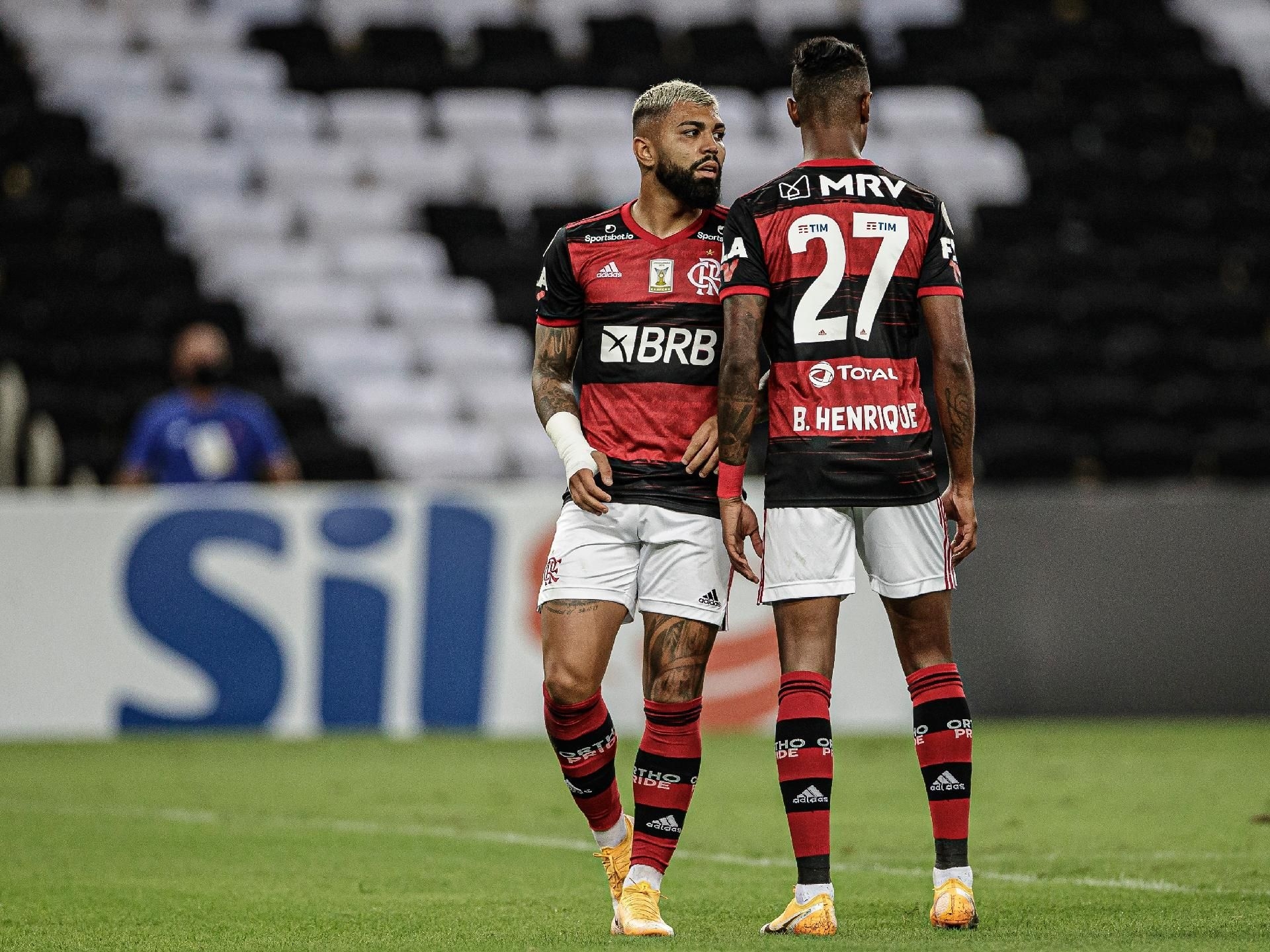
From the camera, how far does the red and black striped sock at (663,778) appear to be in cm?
488

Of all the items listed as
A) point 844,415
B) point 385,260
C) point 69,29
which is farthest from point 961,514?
point 69,29

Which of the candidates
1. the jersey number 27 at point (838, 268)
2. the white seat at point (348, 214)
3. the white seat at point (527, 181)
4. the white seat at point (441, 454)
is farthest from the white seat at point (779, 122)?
the jersey number 27 at point (838, 268)

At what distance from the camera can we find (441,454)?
1466cm

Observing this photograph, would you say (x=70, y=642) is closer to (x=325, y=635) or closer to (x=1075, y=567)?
(x=325, y=635)

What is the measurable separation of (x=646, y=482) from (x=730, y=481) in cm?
27

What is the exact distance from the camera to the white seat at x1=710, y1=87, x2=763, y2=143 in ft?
59.0

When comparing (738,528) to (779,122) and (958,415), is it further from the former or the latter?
(779,122)

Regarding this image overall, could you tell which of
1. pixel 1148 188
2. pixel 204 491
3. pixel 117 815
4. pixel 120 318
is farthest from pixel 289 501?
pixel 1148 188

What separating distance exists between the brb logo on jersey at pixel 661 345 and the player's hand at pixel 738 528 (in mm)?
415

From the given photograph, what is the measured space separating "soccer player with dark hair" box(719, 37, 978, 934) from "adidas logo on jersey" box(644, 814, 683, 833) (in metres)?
0.33

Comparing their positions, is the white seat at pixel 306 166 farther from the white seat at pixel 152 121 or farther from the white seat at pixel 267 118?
the white seat at pixel 152 121

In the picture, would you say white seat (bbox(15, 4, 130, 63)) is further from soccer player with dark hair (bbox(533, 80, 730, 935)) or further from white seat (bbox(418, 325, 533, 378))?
soccer player with dark hair (bbox(533, 80, 730, 935))

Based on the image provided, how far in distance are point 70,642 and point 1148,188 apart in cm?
1066

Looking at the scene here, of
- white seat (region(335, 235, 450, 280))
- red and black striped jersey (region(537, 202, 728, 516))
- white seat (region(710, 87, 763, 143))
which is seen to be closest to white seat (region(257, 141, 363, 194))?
white seat (region(335, 235, 450, 280))
